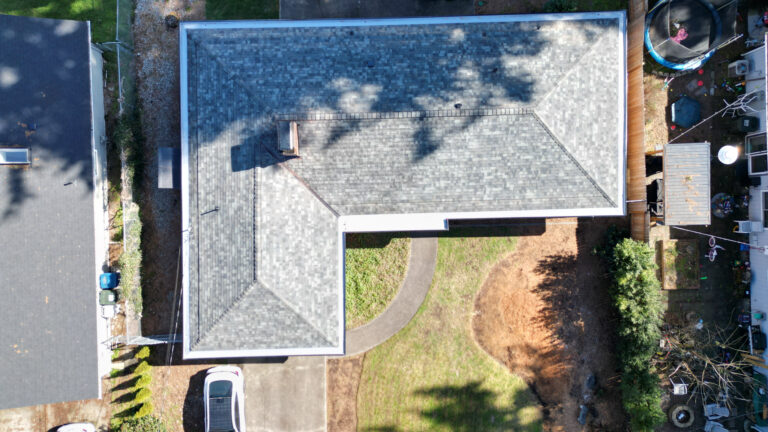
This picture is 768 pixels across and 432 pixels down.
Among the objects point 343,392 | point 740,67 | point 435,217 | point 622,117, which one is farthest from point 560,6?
point 343,392

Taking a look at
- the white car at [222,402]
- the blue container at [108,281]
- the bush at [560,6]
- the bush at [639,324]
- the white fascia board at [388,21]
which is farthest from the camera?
the white car at [222,402]

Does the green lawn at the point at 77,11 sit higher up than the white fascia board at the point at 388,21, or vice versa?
the green lawn at the point at 77,11

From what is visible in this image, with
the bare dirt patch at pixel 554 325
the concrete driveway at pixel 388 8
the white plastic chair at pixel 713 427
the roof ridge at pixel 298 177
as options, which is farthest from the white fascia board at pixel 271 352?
the white plastic chair at pixel 713 427

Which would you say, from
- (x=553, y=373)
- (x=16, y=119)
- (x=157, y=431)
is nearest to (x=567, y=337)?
(x=553, y=373)

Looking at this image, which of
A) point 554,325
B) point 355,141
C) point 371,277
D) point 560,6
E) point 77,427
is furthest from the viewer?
point 554,325

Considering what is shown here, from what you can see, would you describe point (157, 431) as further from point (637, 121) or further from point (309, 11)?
point (637, 121)

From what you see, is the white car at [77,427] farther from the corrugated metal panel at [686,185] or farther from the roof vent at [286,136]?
the corrugated metal panel at [686,185]

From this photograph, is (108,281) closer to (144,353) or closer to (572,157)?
(144,353)
